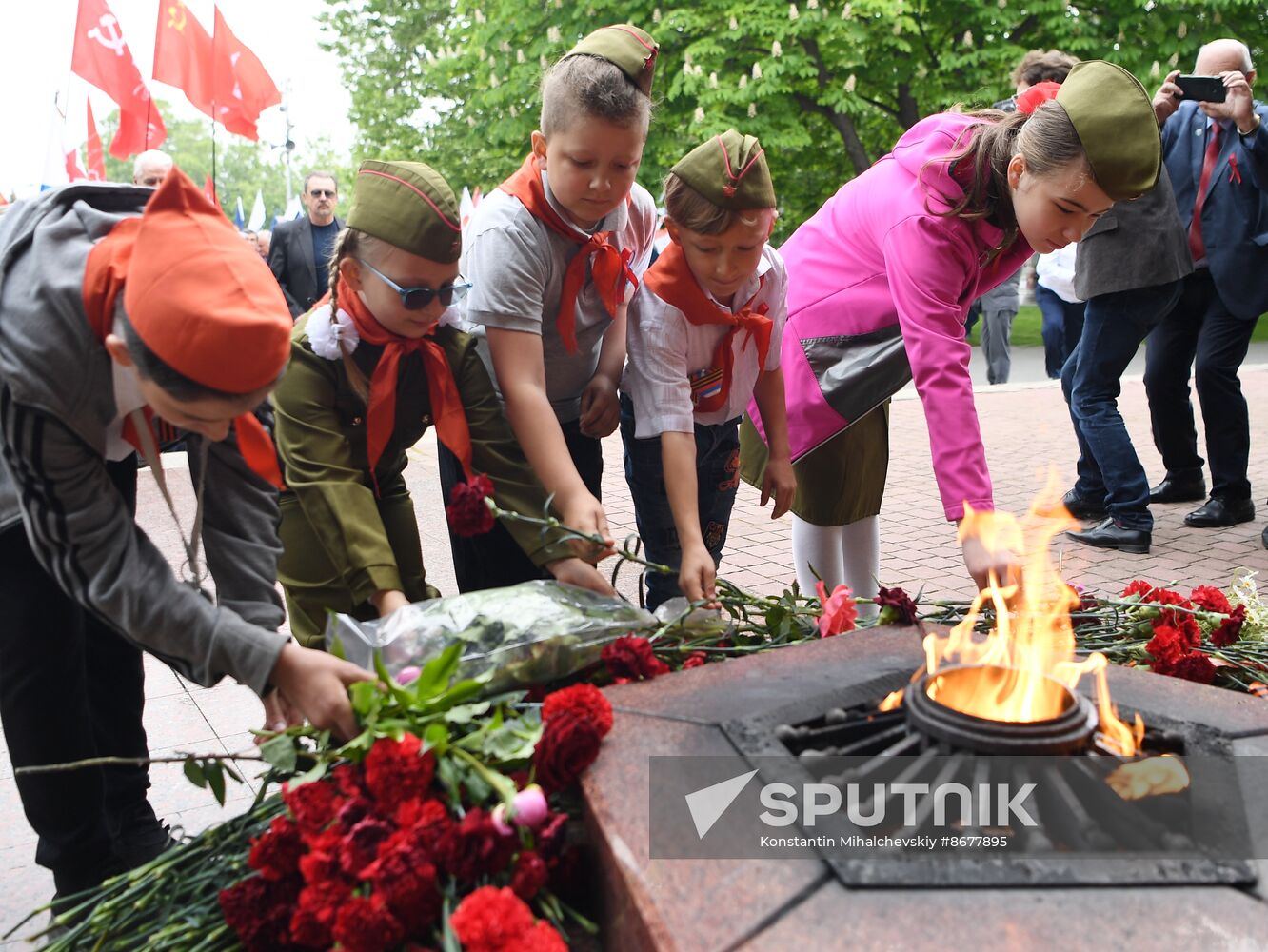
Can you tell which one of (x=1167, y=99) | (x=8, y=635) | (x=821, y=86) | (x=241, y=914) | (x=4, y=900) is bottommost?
(x=4, y=900)

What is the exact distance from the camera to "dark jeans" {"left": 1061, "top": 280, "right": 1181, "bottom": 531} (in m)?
5.17

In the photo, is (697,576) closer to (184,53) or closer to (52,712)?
(52,712)

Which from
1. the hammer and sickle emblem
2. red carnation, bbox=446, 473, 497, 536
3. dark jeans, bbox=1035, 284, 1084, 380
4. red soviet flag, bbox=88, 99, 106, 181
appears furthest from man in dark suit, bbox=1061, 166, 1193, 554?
red soviet flag, bbox=88, 99, 106, 181

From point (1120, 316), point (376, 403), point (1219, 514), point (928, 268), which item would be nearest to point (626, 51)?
point (928, 268)

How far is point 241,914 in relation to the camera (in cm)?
166

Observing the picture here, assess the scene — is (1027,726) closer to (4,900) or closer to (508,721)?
(508,721)

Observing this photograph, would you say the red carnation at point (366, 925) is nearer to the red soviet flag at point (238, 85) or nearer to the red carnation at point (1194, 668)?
the red carnation at point (1194, 668)

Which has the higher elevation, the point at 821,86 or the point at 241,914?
the point at 821,86

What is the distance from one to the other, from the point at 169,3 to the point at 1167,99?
7.65m

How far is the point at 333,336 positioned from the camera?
2.39 meters

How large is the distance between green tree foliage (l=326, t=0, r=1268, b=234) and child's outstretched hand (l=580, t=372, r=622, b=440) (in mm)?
11969

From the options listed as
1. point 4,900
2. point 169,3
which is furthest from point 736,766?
point 169,3

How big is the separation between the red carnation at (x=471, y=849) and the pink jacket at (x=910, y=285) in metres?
1.25

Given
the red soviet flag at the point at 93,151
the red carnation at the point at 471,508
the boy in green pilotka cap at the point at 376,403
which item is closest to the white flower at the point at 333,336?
the boy in green pilotka cap at the point at 376,403
